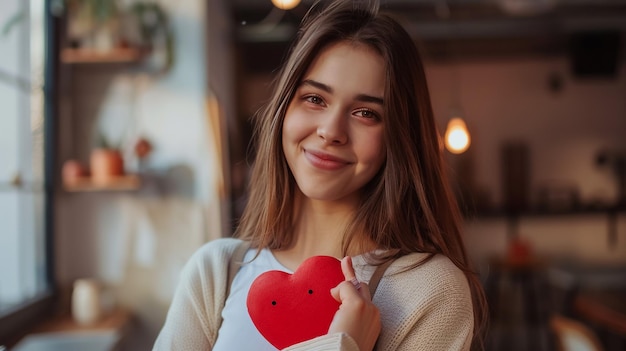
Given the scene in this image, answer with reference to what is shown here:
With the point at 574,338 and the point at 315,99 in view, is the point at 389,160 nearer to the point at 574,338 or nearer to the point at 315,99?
the point at 315,99

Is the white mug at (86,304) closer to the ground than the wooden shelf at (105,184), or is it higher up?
closer to the ground

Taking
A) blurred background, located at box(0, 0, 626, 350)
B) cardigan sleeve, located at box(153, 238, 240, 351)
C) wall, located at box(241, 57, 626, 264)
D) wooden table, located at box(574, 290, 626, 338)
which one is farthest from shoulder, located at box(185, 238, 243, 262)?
wall, located at box(241, 57, 626, 264)

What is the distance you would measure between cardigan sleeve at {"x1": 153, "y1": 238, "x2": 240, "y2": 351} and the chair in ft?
5.95

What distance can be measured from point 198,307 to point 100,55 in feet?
7.20

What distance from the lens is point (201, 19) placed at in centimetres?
281

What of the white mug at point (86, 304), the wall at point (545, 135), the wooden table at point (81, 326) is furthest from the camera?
the wall at point (545, 135)

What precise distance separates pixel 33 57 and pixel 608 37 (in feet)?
17.0

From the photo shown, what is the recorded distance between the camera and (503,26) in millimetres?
5977

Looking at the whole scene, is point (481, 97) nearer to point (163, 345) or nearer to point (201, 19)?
point (201, 19)

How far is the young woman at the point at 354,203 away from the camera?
761 mm

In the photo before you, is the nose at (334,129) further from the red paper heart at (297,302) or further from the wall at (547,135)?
the wall at (547,135)

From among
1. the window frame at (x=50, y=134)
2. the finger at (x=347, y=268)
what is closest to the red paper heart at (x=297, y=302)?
the finger at (x=347, y=268)

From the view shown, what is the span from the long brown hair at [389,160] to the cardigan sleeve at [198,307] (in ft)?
0.20

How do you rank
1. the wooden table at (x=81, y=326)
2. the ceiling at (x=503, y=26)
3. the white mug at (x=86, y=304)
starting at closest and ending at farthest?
the wooden table at (x=81, y=326) < the white mug at (x=86, y=304) < the ceiling at (x=503, y=26)
